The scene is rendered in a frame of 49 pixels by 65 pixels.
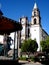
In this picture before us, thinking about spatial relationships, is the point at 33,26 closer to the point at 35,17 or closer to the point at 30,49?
the point at 35,17

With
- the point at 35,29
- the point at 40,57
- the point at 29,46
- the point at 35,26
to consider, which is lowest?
the point at 40,57

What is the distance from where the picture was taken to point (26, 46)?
70.6 meters

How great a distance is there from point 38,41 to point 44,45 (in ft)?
33.5

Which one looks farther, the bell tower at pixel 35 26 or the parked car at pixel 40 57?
the bell tower at pixel 35 26

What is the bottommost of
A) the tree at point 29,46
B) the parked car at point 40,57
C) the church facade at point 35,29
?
the parked car at point 40,57

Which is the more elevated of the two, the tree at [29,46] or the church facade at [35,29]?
the church facade at [35,29]

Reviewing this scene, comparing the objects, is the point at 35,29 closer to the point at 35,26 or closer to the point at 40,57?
the point at 35,26

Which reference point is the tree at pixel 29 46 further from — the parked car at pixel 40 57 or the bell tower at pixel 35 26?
the parked car at pixel 40 57

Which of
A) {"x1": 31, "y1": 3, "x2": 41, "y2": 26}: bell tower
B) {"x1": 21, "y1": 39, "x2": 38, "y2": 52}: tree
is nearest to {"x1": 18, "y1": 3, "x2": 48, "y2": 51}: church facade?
{"x1": 31, "y1": 3, "x2": 41, "y2": 26}: bell tower

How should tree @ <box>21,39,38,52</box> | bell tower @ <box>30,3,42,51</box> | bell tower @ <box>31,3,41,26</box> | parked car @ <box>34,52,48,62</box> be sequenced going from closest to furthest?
parked car @ <box>34,52,48,62</box> < tree @ <box>21,39,38,52</box> < bell tower @ <box>30,3,42,51</box> < bell tower @ <box>31,3,41,26</box>

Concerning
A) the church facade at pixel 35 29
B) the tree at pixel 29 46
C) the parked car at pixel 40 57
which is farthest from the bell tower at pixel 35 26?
the parked car at pixel 40 57

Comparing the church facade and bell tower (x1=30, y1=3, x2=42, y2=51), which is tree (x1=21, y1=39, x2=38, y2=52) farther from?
bell tower (x1=30, y1=3, x2=42, y2=51)

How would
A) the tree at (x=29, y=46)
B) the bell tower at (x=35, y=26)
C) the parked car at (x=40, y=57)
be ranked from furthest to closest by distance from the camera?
1. the bell tower at (x=35, y=26)
2. the tree at (x=29, y=46)
3. the parked car at (x=40, y=57)

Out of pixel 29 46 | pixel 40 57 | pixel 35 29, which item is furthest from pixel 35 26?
pixel 40 57
